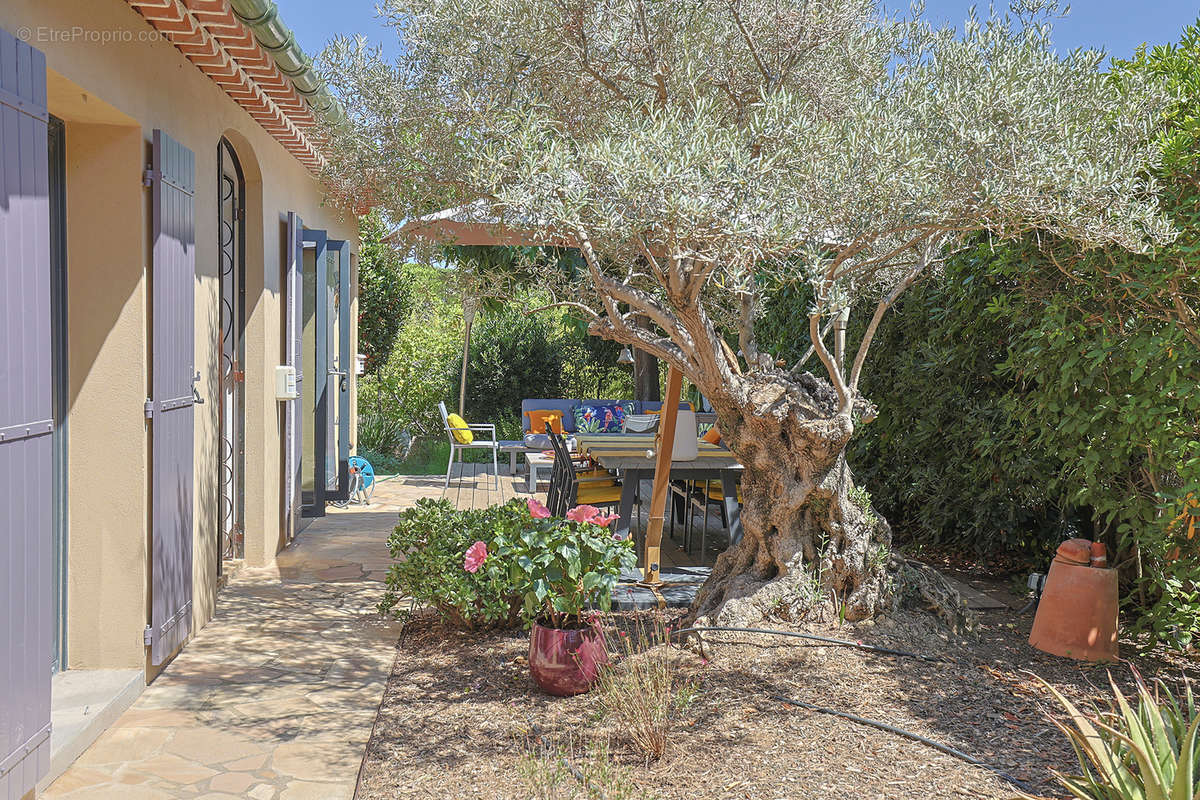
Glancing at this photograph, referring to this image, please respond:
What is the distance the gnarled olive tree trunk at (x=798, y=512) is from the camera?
4016mm

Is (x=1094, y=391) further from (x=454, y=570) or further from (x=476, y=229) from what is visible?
(x=476, y=229)

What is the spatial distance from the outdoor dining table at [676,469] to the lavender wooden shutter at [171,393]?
2.39 m

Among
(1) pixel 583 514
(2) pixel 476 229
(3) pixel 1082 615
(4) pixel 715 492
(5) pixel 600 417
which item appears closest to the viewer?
(1) pixel 583 514

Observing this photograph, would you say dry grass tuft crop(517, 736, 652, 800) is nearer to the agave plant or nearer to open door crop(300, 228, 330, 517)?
the agave plant

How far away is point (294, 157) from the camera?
6.70 m

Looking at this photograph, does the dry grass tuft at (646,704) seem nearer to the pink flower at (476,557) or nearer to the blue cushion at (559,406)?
the pink flower at (476,557)

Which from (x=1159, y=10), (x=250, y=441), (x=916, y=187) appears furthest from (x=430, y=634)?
(x=1159, y=10)

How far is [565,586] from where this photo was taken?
3686mm

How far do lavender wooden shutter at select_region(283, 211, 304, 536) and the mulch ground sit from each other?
2.66 m

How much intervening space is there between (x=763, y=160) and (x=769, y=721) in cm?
197

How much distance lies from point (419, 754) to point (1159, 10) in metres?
26.9

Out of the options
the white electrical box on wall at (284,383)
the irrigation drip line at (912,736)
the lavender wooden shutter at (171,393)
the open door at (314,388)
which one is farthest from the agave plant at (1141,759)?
the open door at (314,388)

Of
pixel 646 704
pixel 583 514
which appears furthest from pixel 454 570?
pixel 646 704

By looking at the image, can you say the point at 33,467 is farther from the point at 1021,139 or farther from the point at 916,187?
the point at 1021,139
